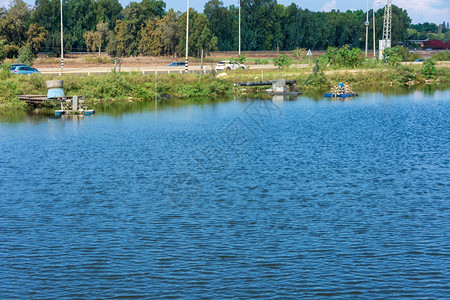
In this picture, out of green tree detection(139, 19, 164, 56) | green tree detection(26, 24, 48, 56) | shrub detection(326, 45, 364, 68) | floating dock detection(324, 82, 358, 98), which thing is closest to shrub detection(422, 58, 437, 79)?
shrub detection(326, 45, 364, 68)

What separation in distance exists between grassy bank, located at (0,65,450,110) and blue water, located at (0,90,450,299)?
64.9ft

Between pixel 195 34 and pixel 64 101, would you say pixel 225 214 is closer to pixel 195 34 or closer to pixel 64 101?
pixel 64 101

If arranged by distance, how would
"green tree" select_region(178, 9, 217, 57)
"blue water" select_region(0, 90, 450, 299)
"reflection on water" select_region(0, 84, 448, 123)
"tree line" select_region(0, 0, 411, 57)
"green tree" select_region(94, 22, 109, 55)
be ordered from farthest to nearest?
1. "green tree" select_region(94, 22, 109, 55)
2. "green tree" select_region(178, 9, 217, 57)
3. "tree line" select_region(0, 0, 411, 57)
4. "reflection on water" select_region(0, 84, 448, 123)
5. "blue water" select_region(0, 90, 450, 299)

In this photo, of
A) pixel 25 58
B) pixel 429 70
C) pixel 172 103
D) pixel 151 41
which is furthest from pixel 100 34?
pixel 172 103

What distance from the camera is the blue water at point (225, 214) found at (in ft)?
48.3

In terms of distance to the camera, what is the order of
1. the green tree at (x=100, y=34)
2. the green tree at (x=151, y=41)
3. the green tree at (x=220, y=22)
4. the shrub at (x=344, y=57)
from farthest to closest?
1. the green tree at (x=220, y=22)
2. the green tree at (x=100, y=34)
3. the green tree at (x=151, y=41)
4. the shrub at (x=344, y=57)

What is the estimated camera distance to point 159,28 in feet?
405

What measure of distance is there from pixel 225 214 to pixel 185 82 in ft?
162

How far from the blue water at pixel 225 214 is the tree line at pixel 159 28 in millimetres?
73068

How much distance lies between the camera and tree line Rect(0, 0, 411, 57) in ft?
370

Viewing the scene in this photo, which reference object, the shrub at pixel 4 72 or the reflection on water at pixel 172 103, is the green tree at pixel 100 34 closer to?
the shrub at pixel 4 72

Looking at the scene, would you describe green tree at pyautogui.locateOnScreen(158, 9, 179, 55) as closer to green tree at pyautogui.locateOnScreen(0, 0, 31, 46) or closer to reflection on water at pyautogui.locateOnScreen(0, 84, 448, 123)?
green tree at pyautogui.locateOnScreen(0, 0, 31, 46)

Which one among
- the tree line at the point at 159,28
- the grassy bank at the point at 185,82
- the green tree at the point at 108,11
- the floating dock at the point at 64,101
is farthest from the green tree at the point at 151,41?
the floating dock at the point at 64,101

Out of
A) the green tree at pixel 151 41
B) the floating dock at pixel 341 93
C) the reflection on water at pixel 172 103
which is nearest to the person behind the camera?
the reflection on water at pixel 172 103
